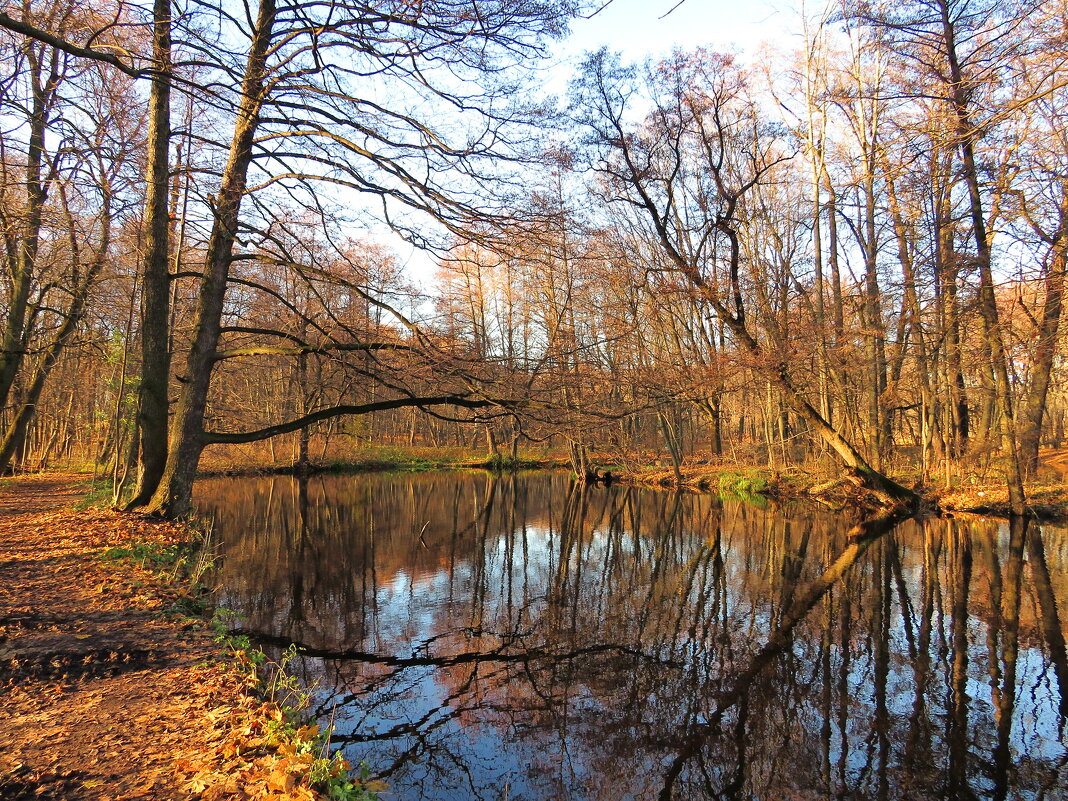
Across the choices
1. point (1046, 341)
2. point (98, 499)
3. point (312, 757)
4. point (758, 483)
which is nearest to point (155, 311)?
point (98, 499)

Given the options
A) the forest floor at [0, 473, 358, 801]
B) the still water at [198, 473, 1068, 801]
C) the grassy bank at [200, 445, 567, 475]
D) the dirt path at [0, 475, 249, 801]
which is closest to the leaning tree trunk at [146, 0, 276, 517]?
the still water at [198, 473, 1068, 801]

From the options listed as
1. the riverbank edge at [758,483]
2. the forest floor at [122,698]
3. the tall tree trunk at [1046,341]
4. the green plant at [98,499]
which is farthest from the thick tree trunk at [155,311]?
the riverbank edge at [758,483]

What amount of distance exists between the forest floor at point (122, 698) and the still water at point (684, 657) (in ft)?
3.97

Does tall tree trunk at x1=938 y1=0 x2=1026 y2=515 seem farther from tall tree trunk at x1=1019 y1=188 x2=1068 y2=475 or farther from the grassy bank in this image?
the grassy bank

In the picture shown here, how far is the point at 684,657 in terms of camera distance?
22.1 feet

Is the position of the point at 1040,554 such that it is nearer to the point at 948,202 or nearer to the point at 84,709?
the point at 948,202

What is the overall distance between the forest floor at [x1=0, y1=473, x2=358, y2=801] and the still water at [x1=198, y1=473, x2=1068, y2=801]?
1.21m

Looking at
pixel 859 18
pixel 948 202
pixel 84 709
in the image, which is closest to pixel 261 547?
pixel 84 709

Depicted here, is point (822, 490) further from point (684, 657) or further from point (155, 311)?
point (155, 311)

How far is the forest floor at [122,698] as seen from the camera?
2943 mm

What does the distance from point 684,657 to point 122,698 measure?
206 inches

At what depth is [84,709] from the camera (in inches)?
146

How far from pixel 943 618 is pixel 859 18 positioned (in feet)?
25.1

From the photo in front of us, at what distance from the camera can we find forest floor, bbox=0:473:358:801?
2.94 metres
